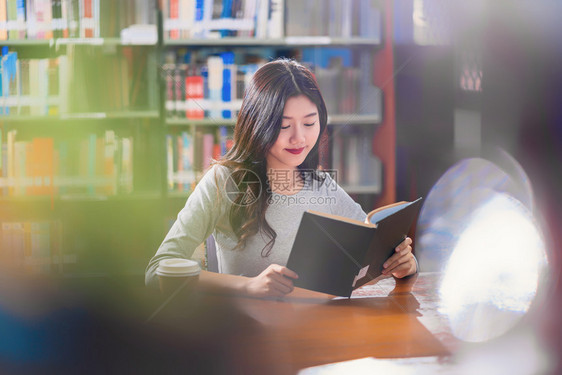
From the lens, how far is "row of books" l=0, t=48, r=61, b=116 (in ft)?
6.04

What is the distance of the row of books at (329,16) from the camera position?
1.86 m

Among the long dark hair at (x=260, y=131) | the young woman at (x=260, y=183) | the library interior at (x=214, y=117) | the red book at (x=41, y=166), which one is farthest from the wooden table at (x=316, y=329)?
the red book at (x=41, y=166)

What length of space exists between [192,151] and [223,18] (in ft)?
1.67

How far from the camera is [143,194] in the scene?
195cm

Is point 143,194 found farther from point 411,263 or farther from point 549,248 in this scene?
point 549,248

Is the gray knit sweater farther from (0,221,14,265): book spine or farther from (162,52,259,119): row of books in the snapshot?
(0,221,14,265): book spine

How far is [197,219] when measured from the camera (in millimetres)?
1028

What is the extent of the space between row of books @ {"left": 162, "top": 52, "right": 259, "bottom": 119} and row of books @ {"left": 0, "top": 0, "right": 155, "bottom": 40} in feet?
0.72

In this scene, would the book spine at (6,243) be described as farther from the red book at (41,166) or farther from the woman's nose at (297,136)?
the woman's nose at (297,136)

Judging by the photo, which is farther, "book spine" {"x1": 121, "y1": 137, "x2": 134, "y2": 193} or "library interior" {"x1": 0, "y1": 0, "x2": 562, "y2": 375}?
"book spine" {"x1": 121, "y1": 137, "x2": 134, "y2": 193}

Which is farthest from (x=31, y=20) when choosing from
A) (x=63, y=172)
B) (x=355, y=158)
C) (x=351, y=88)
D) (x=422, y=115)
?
(x=422, y=115)

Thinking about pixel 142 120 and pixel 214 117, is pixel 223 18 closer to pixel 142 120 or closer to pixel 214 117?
pixel 214 117

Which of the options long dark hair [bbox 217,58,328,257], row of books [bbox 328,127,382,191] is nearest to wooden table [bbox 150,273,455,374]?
long dark hair [bbox 217,58,328,257]

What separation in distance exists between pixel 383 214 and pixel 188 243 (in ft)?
1.31
